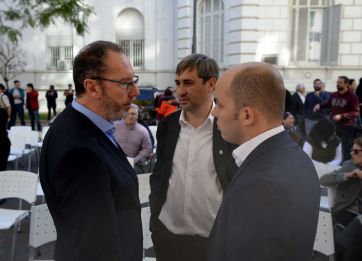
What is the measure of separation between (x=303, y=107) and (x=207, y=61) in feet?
23.2

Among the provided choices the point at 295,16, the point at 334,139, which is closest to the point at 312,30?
the point at 295,16

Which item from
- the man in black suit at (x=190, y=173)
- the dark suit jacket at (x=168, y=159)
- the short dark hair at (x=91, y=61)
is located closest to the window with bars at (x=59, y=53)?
the dark suit jacket at (x=168, y=159)

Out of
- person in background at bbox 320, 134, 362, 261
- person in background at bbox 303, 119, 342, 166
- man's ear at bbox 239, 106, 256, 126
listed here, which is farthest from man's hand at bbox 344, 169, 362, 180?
man's ear at bbox 239, 106, 256, 126

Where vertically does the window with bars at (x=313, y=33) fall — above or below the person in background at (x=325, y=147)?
above

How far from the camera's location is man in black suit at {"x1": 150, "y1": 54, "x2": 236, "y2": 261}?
2.26m

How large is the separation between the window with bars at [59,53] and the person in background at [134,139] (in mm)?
14944

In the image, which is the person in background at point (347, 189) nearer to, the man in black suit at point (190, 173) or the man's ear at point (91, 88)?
the man in black suit at point (190, 173)

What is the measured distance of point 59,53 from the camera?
19141 mm

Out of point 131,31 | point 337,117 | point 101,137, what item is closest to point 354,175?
point 101,137

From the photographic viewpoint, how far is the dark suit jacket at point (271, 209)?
1135 millimetres

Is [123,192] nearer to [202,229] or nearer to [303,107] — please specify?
[202,229]

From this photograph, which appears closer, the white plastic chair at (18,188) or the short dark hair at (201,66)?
the short dark hair at (201,66)

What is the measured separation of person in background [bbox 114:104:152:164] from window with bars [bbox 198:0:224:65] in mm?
10557

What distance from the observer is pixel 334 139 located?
17.9 ft
